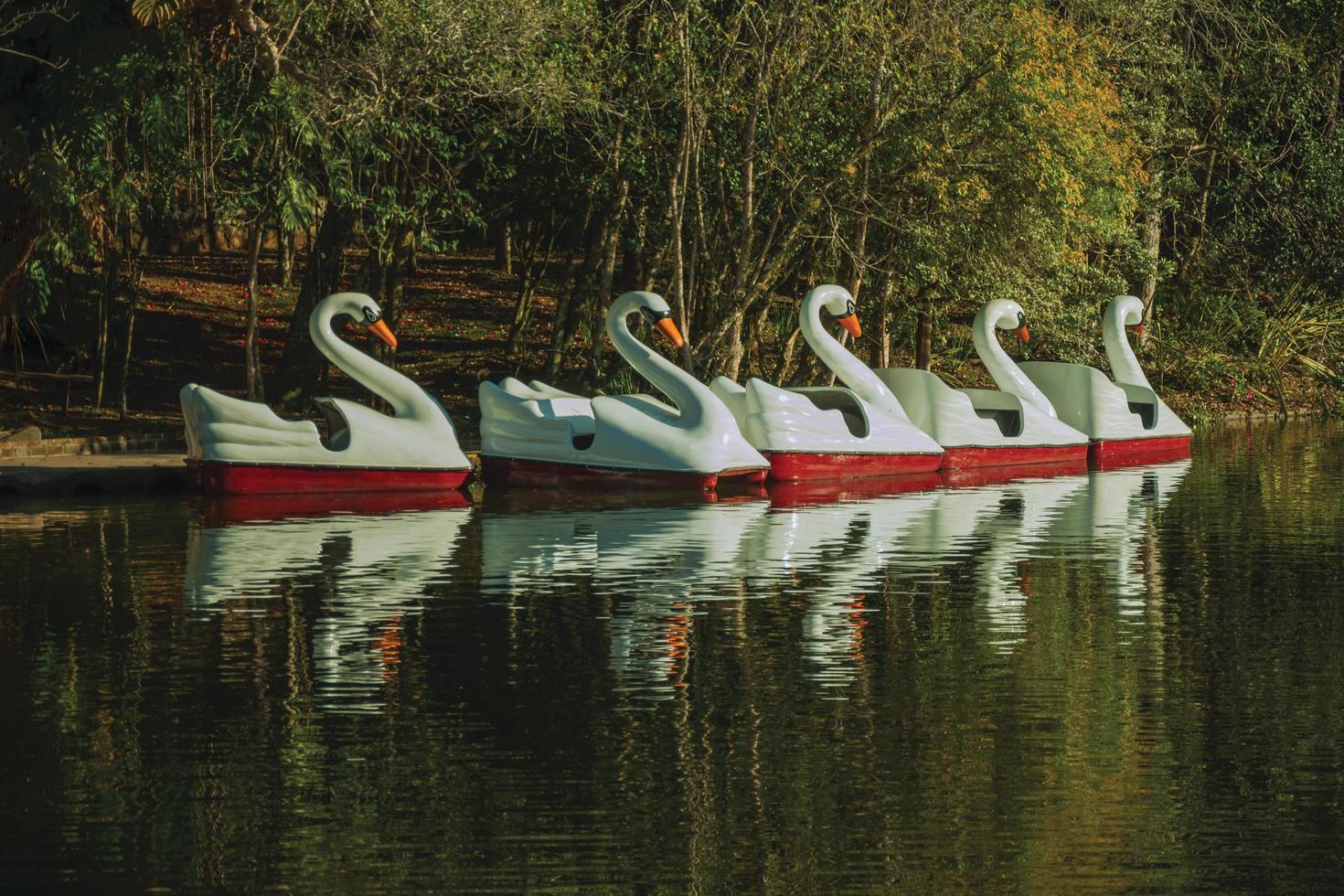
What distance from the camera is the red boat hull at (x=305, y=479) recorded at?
18.7 metres

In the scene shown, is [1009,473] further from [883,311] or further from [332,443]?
[332,443]

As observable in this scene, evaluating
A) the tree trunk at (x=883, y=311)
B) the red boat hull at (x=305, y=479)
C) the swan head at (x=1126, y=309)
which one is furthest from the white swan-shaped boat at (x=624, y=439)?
the swan head at (x=1126, y=309)

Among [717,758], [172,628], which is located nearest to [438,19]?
[172,628]

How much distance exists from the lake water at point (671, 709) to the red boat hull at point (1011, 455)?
6.88 metres

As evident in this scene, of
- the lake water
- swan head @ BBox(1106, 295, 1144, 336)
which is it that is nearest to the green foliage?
swan head @ BBox(1106, 295, 1144, 336)

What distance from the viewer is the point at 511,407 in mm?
19969

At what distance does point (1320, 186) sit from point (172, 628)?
2664cm

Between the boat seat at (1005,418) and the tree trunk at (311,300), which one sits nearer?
the boat seat at (1005,418)

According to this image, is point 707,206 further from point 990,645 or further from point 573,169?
point 990,645

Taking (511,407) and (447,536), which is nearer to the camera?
(447,536)

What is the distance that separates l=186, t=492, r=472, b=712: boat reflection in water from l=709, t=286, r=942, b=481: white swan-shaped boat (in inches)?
118

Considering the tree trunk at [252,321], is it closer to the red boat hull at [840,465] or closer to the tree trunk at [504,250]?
the red boat hull at [840,465]

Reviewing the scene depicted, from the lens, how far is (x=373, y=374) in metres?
19.5

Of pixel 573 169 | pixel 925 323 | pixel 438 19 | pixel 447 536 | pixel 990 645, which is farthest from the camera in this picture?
pixel 925 323
